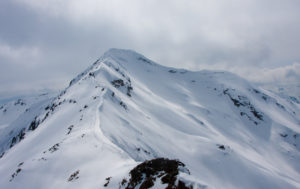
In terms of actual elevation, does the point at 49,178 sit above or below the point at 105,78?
below

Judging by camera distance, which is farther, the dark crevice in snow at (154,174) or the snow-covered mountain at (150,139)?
the snow-covered mountain at (150,139)

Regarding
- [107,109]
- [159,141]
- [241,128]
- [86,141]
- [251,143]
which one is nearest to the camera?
[86,141]

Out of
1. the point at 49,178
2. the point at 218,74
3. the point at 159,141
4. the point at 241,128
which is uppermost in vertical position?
the point at 218,74

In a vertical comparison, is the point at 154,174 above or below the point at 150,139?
below

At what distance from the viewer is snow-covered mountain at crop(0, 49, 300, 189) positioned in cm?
2062

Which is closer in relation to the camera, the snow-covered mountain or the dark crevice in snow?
the dark crevice in snow

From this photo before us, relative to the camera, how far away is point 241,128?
131 meters

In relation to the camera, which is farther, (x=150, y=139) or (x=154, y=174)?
(x=150, y=139)

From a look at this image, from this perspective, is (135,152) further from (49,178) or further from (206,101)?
(206,101)

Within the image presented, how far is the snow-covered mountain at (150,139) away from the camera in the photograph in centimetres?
2062

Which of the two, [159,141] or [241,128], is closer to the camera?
[159,141]

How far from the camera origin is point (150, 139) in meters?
47.5

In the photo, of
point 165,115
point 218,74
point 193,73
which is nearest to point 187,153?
Result: point 165,115

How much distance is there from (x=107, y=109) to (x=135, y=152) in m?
17.5
